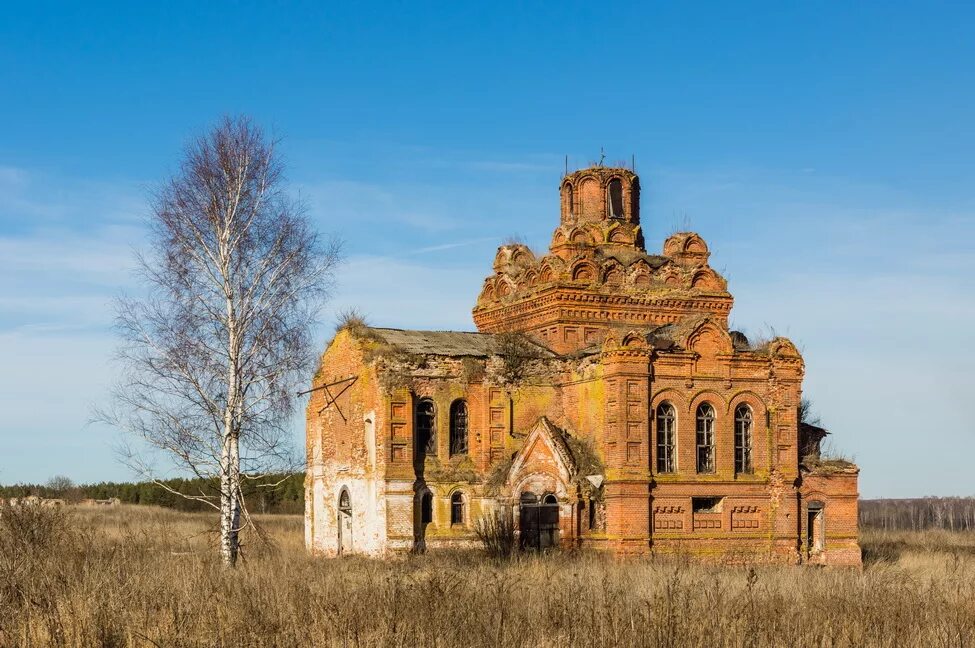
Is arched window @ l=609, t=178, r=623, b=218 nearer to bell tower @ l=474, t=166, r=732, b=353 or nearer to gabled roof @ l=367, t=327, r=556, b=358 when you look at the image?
bell tower @ l=474, t=166, r=732, b=353

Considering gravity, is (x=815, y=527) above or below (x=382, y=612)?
below

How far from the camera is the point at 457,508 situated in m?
26.7

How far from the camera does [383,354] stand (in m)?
26.3

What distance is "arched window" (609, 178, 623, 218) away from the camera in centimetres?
3186

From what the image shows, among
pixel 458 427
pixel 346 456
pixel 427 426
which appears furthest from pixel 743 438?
pixel 346 456

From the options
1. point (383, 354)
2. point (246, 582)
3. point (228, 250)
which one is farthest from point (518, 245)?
point (246, 582)

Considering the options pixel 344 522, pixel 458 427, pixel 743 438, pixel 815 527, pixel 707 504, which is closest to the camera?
pixel 707 504

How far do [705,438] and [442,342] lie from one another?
6.33 m

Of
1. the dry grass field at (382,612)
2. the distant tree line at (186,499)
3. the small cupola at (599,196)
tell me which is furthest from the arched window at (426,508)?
the distant tree line at (186,499)

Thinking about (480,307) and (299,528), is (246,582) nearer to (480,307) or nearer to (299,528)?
(480,307)

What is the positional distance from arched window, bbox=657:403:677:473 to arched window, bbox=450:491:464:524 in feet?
14.3

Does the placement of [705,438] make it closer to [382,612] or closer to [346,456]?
[346,456]

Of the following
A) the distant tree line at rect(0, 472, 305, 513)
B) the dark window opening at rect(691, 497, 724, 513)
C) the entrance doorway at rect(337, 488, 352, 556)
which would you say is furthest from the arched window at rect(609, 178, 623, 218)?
the distant tree line at rect(0, 472, 305, 513)

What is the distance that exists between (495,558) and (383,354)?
17.6ft
